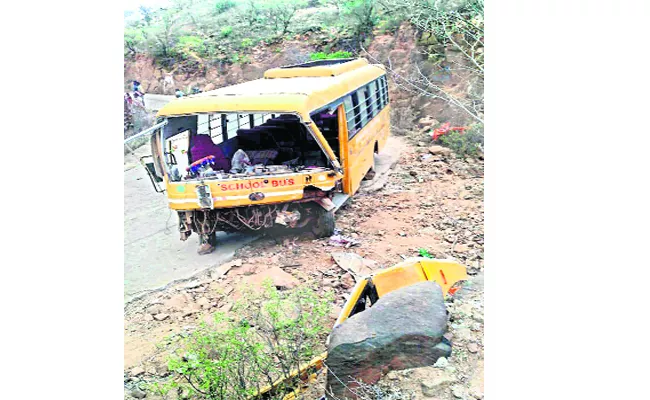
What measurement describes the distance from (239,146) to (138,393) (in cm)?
205

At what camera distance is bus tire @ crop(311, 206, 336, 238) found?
164 inches

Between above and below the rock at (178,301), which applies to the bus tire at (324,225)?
above

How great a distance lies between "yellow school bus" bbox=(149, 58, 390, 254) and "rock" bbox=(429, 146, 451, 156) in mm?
580

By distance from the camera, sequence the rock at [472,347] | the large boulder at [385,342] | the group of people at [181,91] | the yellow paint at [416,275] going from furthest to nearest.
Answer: the group of people at [181,91]
the yellow paint at [416,275]
the rock at [472,347]
the large boulder at [385,342]

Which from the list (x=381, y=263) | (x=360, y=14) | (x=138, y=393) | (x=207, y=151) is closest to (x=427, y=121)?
(x=360, y=14)

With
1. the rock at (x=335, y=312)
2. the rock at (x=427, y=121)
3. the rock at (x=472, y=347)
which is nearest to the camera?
the rock at (x=472, y=347)

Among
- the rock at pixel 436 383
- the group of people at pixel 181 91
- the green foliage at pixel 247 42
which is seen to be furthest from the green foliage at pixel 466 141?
the group of people at pixel 181 91

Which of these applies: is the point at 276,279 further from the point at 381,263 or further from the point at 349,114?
the point at 349,114

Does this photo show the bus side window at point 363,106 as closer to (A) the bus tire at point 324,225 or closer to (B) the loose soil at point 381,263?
(B) the loose soil at point 381,263

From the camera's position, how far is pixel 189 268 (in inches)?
161

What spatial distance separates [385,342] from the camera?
11.4 feet

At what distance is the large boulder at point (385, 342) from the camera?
3.50 metres

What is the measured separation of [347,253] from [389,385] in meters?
0.96
